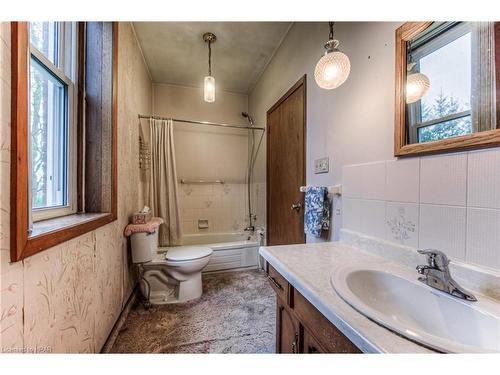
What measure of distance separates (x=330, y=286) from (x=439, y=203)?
0.49 metres

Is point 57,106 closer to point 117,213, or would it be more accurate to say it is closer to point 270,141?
point 117,213

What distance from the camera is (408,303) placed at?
2.23 feet

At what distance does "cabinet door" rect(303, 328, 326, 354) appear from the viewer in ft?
2.04

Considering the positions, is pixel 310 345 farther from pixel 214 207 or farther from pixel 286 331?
pixel 214 207

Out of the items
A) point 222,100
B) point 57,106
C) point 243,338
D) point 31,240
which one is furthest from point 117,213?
point 222,100

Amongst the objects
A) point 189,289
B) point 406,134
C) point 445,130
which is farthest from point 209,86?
point 189,289

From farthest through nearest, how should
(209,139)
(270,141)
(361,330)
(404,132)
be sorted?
1. (209,139)
2. (270,141)
3. (404,132)
4. (361,330)

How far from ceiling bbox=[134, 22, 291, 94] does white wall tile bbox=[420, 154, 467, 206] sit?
173 centimetres

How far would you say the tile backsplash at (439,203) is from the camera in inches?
23.2

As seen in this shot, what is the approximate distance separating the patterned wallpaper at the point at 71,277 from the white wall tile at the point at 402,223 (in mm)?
1299

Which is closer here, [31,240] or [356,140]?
[31,240]

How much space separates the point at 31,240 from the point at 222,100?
9.16ft

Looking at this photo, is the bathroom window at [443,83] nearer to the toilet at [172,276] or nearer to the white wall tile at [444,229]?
the white wall tile at [444,229]

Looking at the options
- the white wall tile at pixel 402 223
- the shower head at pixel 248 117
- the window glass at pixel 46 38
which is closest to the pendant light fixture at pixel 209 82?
the shower head at pixel 248 117
